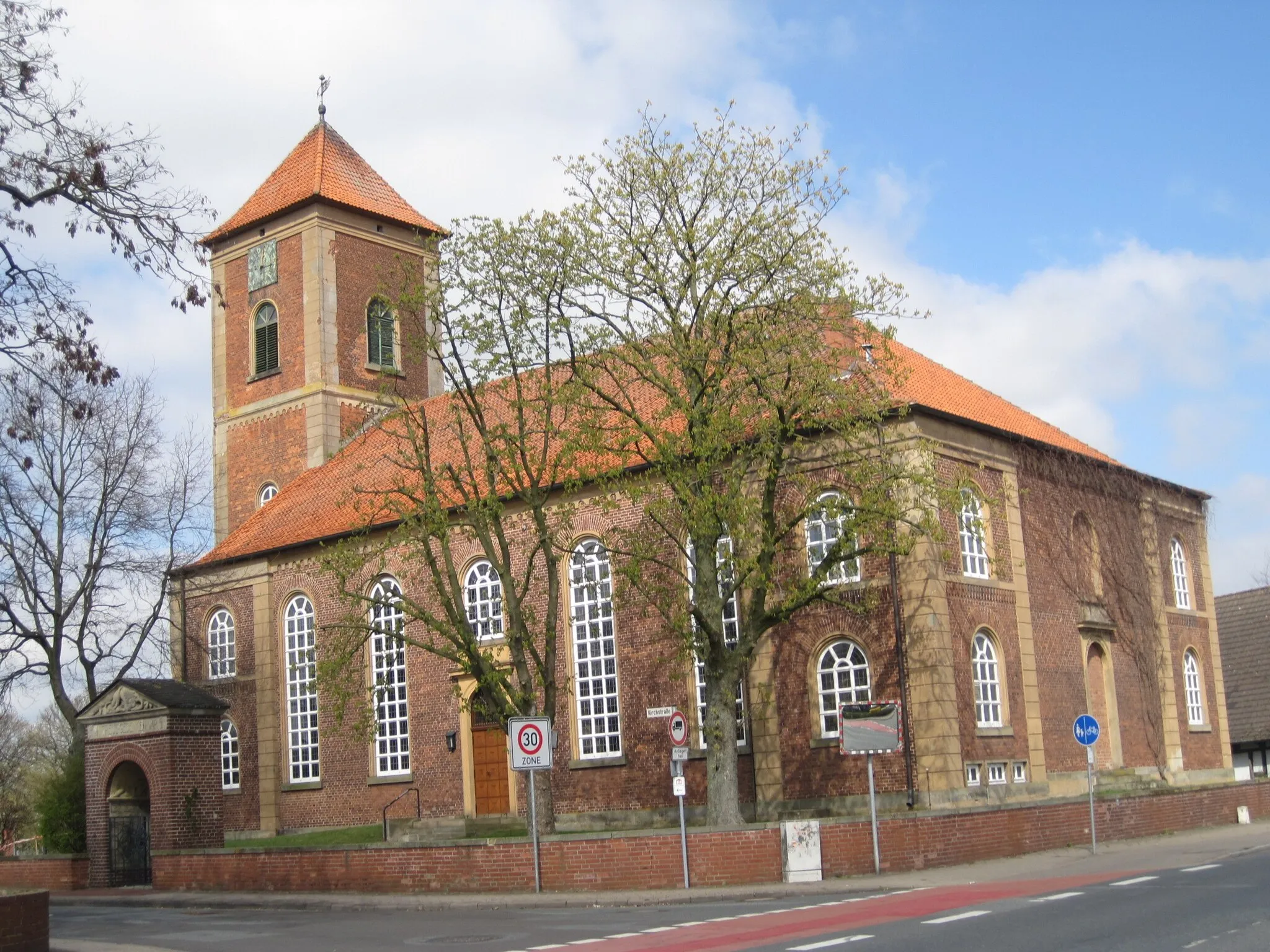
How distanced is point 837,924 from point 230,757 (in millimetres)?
27574

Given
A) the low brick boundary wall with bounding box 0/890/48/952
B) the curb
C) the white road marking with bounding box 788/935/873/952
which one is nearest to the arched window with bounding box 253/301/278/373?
the curb

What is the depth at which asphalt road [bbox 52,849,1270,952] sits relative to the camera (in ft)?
40.5

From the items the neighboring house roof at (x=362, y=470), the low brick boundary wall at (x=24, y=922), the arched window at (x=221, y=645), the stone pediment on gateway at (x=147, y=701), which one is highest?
the neighboring house roof at (x=362, y=470)

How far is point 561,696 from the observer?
Answer: 32.3 metres

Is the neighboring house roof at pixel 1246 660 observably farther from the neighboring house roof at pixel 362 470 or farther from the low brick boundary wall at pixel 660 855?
the low brick boundary wall at pixel 660 855

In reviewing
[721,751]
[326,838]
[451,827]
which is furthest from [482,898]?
[326,838]

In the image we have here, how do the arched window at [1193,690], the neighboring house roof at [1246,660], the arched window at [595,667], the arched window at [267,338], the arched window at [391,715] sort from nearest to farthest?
1. the arched window at [595,667]
2. the arched window at [391,715]
3. the arched window at [1193,690]
4. the neighboring house roof at [1246,660]
5. the arched window at [267,338]

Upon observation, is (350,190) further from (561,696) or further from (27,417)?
(27,417)

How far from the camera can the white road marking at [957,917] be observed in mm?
13930

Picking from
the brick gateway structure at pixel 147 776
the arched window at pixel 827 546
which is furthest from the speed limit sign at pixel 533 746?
the brick gateway structure at pixel 147 776

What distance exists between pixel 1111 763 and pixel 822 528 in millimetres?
9881

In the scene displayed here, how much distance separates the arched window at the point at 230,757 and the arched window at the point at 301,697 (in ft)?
6.78

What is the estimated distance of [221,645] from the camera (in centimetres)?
3981

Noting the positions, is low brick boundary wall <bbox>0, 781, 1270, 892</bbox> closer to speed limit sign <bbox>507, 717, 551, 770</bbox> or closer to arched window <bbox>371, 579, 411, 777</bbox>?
speed limit sign <bbox>507, 717, 551, 770</bbox>
